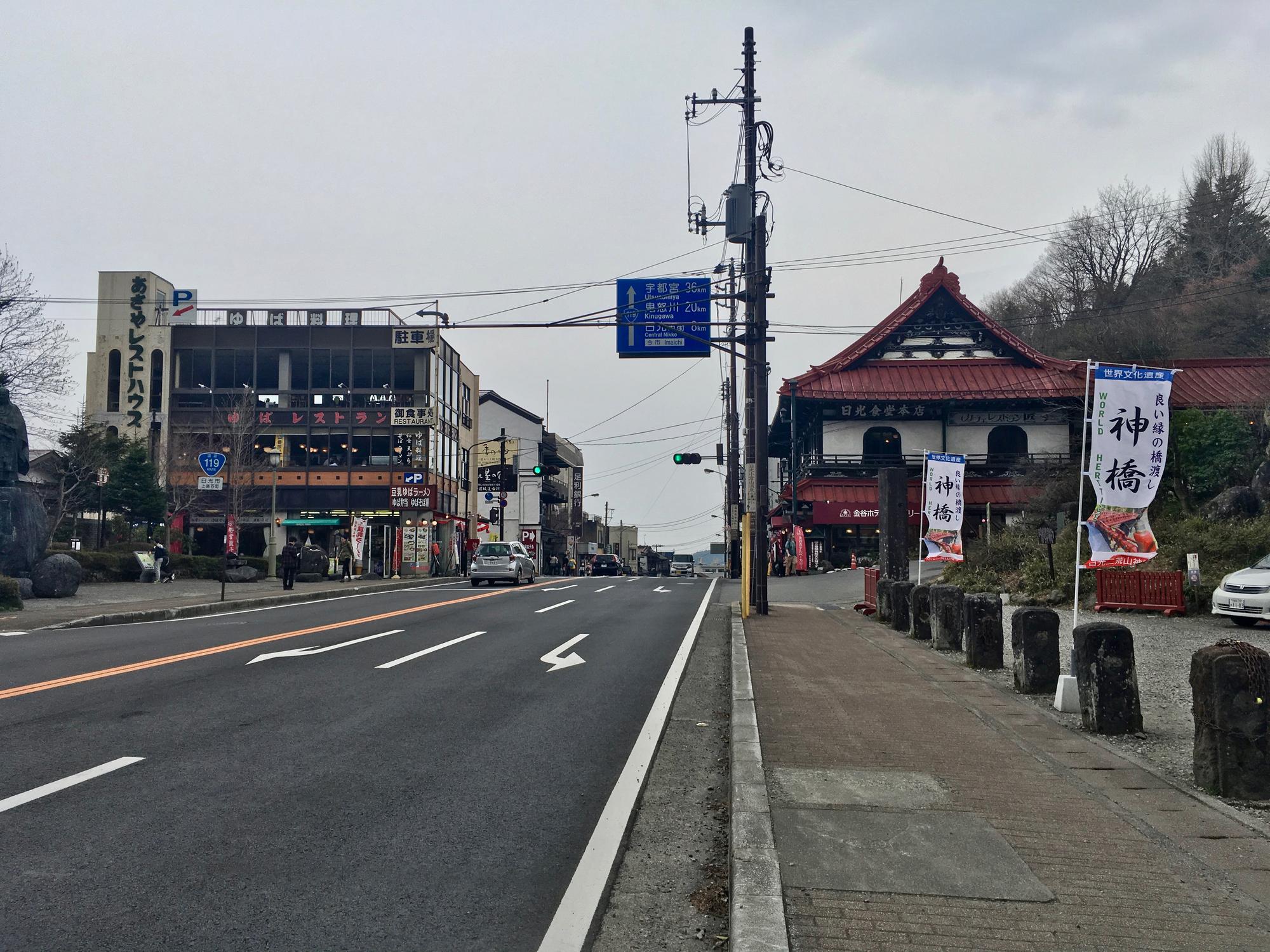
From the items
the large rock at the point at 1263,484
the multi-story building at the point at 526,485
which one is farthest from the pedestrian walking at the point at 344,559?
the large rock at the point at 1263,484

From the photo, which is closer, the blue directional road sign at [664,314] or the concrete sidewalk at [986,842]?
the concrete sidewalk at [986,842]

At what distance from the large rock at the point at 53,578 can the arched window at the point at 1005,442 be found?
121 ft

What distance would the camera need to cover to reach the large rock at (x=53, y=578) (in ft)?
71.3

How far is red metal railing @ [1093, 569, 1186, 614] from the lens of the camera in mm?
17531

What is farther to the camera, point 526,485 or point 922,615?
point 526,485

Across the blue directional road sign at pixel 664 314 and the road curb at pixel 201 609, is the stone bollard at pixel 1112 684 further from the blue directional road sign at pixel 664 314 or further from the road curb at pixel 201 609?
the road curb at pixel 201 609

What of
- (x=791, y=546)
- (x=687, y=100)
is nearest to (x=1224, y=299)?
(x=791, y=546)

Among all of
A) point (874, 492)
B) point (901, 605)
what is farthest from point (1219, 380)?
point (901, 605)

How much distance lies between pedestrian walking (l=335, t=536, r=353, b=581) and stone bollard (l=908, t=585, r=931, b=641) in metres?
27.4

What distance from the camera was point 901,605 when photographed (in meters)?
16.8

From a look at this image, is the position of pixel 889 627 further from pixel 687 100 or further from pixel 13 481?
pixel 13 481

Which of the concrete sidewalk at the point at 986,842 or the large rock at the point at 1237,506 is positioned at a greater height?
the large rock at the point at 1237,506

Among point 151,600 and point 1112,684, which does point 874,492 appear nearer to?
point 151,600

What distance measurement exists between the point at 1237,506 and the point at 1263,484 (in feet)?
3.66
